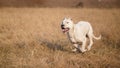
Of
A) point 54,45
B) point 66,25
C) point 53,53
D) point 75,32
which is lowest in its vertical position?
point 53,53

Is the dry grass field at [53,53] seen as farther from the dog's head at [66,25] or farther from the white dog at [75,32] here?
the dog's head at [66,25]

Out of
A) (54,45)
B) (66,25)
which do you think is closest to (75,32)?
(66,25)

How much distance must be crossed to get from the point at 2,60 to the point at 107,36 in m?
4.45

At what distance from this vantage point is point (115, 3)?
2847 cm

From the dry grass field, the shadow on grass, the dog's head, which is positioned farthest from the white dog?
the shadow on grass

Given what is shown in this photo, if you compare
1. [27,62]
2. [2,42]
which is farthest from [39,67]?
[2,42]

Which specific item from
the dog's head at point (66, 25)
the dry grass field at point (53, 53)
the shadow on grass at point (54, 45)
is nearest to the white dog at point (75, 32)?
the dog's head at point (66, 25)

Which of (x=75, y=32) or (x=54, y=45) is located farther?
(x=54, y=45)

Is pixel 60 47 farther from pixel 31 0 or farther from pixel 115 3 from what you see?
pixel 31 0

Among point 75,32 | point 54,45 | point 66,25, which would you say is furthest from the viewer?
→ point 54,45

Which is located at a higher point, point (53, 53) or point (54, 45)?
point (54, 45)

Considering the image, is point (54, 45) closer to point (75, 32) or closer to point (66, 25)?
point (75, 32)

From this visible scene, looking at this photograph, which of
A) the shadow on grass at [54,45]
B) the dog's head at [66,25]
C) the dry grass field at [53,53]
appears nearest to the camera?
the dry grass field at [53,53]

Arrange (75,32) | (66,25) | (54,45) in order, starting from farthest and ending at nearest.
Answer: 1. (54,45)
2. (75,32)
3. (66,25)
